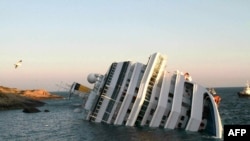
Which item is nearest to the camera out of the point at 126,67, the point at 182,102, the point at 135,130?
the point at 135,130

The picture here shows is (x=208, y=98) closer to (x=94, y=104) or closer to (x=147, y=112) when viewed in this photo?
(x=147, y=112)

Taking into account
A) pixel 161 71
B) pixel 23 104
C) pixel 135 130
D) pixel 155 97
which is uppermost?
pixel 161 71

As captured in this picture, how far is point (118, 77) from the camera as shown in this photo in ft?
150

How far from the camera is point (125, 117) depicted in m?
43.2

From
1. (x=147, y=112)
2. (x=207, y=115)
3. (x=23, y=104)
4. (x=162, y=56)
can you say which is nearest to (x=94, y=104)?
(x=147, y=112)

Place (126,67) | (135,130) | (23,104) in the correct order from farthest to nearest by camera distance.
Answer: (23,104) < (126,67) < (135,130)

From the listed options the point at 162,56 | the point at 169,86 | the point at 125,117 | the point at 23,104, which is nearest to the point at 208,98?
the point at 169,86

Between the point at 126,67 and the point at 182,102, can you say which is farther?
the point at 126,67

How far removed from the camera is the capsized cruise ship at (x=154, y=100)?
40.8m

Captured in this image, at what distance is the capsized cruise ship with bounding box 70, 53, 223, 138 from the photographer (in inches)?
1604

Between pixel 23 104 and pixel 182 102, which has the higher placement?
pixel 182 102

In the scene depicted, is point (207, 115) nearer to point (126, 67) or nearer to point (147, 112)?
point (147, 112)

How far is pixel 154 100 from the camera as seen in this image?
42.5m

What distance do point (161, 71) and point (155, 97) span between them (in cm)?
370
